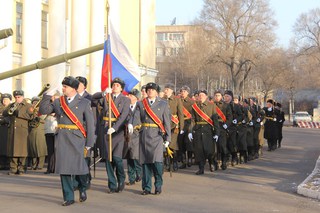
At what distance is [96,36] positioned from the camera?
31.4 m

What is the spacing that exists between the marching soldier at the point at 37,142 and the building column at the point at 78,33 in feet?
46.9

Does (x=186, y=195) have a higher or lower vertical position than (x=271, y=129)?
lower

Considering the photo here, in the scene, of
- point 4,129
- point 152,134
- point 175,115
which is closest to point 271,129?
point 175,115

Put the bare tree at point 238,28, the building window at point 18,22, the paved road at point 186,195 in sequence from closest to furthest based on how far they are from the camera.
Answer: the paved road at point 186,195 → the building window at point 18,22 → the bare tree at point 238,28

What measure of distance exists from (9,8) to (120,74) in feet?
44.9

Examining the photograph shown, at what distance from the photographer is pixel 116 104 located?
11273mm

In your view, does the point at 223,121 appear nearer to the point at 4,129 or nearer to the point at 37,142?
the point at 37,142

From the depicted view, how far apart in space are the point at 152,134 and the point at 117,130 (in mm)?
622

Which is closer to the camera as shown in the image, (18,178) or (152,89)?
(152,89)

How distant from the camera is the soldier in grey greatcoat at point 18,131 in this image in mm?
14219

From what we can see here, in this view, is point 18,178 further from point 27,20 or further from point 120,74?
point 27,20

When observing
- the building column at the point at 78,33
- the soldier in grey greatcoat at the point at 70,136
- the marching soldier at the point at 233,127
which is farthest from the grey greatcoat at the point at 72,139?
the building column at the point at 78,33

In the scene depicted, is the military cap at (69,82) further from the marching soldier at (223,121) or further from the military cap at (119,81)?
the marching soldier at (223,121)

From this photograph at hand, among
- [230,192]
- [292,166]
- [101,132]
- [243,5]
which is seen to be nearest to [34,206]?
[101,132]
